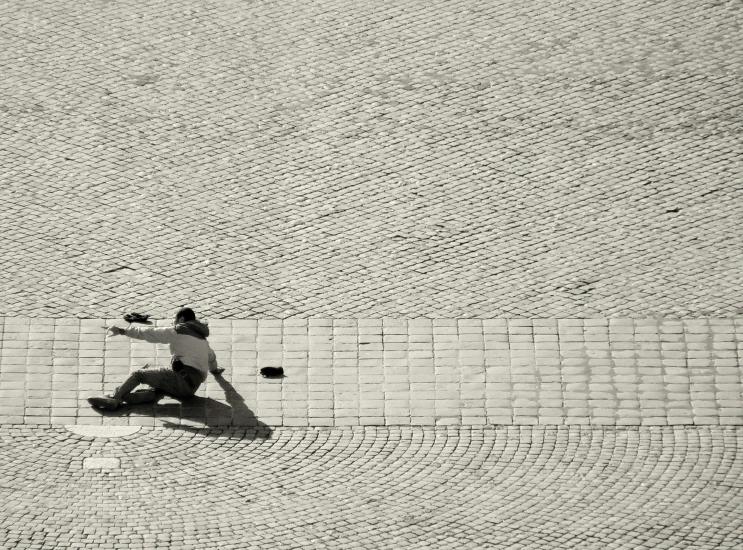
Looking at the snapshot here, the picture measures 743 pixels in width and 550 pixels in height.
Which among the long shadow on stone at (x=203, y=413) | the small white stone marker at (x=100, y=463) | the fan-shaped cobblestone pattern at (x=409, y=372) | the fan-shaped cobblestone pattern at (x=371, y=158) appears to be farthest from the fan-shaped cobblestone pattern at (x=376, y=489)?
the fan-shaped cobblestone pattern at (x=371, y=158)

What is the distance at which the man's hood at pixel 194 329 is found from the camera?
A: 11.3 meters

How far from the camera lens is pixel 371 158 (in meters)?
14.5

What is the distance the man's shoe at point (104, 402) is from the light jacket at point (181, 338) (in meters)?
0.62

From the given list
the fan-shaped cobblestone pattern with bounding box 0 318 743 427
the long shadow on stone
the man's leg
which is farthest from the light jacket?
the fan-shaped cobblestone pattern with bounding box 0 318 743 427

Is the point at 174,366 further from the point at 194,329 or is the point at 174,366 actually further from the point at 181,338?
the point at 194,329

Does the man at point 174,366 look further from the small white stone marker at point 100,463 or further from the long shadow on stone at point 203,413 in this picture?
the small white stone marker at point 100,463

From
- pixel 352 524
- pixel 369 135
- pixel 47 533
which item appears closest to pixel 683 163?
pixel 369 135

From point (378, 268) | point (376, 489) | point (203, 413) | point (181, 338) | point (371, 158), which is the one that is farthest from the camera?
point (371, 158)

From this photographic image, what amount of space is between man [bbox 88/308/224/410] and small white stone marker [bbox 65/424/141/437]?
246mm

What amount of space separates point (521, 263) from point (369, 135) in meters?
2.74

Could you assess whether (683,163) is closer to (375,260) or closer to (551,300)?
(551,300)

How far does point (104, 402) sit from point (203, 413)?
914 mm

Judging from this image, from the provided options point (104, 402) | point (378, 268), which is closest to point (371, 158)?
point (378, 268)

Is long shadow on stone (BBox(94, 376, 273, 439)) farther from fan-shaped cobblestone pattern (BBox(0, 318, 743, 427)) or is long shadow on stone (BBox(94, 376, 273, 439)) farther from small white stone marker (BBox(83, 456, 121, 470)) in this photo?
small white stone marker (BBox(83, 456, 121, 470))
